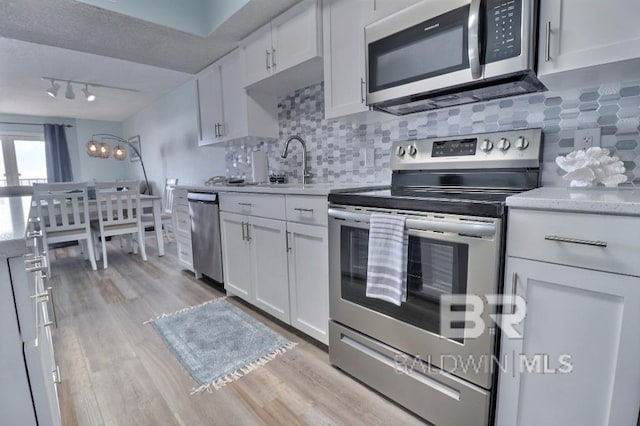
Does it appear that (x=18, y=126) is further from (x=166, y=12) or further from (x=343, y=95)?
(x=343, y=95)

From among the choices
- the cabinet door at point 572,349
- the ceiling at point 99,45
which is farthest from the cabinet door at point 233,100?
the cabinet door at point 572,349

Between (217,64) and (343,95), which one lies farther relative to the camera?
(217,64)

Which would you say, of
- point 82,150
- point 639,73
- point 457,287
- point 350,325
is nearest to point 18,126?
point 82,150

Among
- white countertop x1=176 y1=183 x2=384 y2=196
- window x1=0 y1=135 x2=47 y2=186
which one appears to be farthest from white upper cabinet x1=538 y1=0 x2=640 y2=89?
window x1=0 y1=135 x2=47 y2=186

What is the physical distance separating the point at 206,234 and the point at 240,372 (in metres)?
1.39

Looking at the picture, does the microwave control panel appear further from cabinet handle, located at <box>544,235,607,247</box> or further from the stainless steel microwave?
cabinet handle, located at <box>544,235,607,247</box>

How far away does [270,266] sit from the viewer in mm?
1966

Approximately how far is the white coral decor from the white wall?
11.2 ft

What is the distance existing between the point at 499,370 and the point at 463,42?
124 centimetres

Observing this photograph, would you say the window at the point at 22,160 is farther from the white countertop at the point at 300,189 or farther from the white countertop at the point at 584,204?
the white countertop at the point at 584,204

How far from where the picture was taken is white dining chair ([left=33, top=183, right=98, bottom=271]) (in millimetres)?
3161

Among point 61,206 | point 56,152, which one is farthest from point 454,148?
point 56,152

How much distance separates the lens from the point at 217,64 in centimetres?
288

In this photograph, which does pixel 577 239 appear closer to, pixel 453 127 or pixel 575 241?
pixel 575 241
